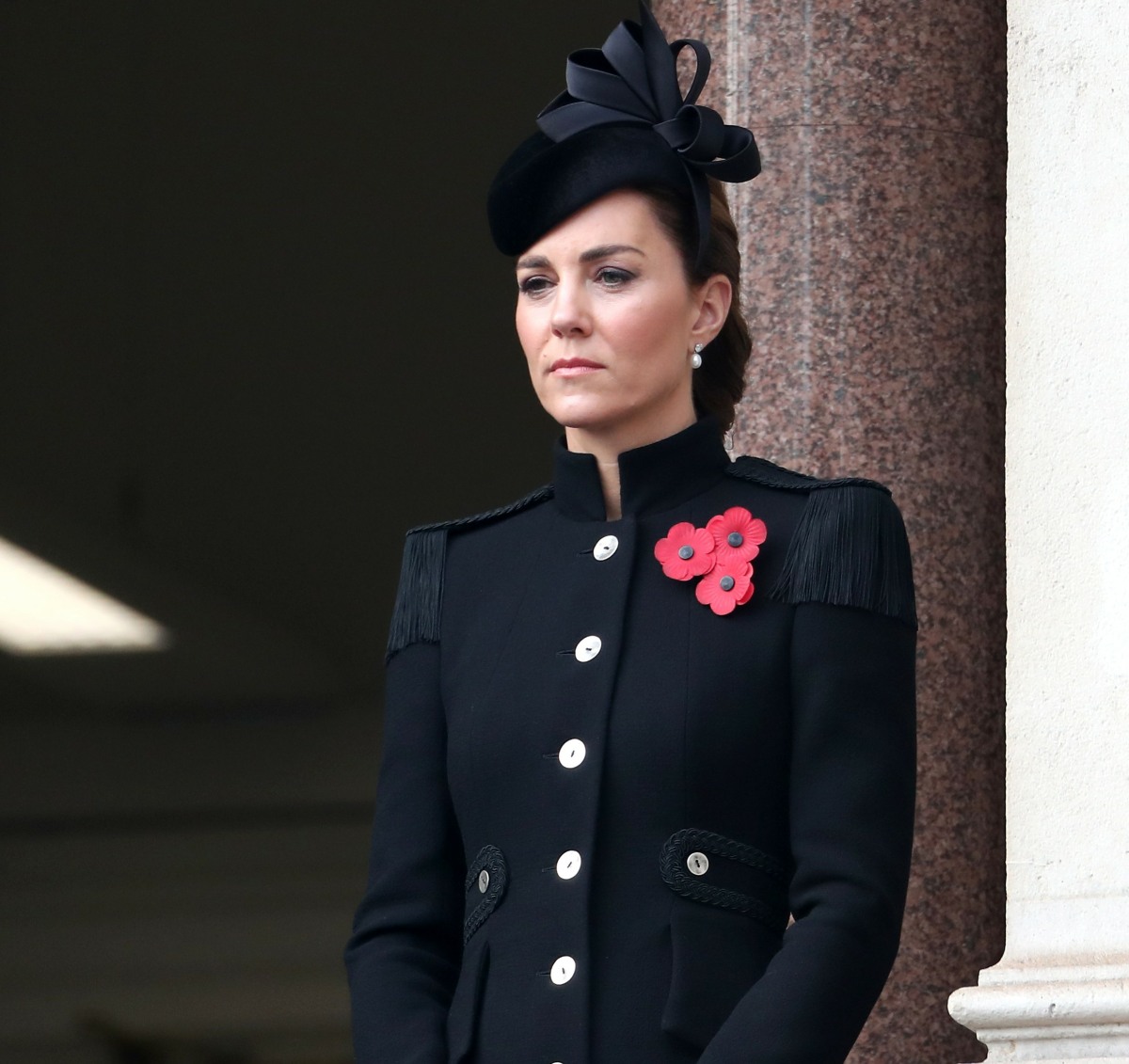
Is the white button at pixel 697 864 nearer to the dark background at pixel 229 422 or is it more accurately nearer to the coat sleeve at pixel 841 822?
the coat sleeve at pixel 841 822

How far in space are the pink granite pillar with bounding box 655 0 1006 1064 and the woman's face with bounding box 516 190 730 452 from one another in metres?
1.27

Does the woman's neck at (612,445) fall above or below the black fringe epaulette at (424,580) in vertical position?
above

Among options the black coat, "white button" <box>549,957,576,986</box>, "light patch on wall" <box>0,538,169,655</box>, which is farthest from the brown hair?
"light patch on wall" <box>0,538,169,655</box>

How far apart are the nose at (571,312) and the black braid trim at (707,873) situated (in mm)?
627

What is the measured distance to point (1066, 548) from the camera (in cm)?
403

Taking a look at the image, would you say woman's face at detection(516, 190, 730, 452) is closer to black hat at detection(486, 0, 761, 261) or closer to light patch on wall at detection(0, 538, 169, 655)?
black hat at detection(486, 0, 761, 261)

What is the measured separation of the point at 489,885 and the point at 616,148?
36.4 inches

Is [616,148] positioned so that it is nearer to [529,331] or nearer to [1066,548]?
[529,331]

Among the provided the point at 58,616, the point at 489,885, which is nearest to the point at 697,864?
the point at 489,885

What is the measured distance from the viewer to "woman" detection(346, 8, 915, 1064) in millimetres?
2807

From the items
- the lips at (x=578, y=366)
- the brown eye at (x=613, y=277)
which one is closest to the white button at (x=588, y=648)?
the lips at (x=578, y=366)

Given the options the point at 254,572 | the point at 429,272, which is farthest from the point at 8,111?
the point at 254,572

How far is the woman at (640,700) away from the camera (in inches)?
110

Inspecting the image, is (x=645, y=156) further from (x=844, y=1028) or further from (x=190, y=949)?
(x=190, y=949)
